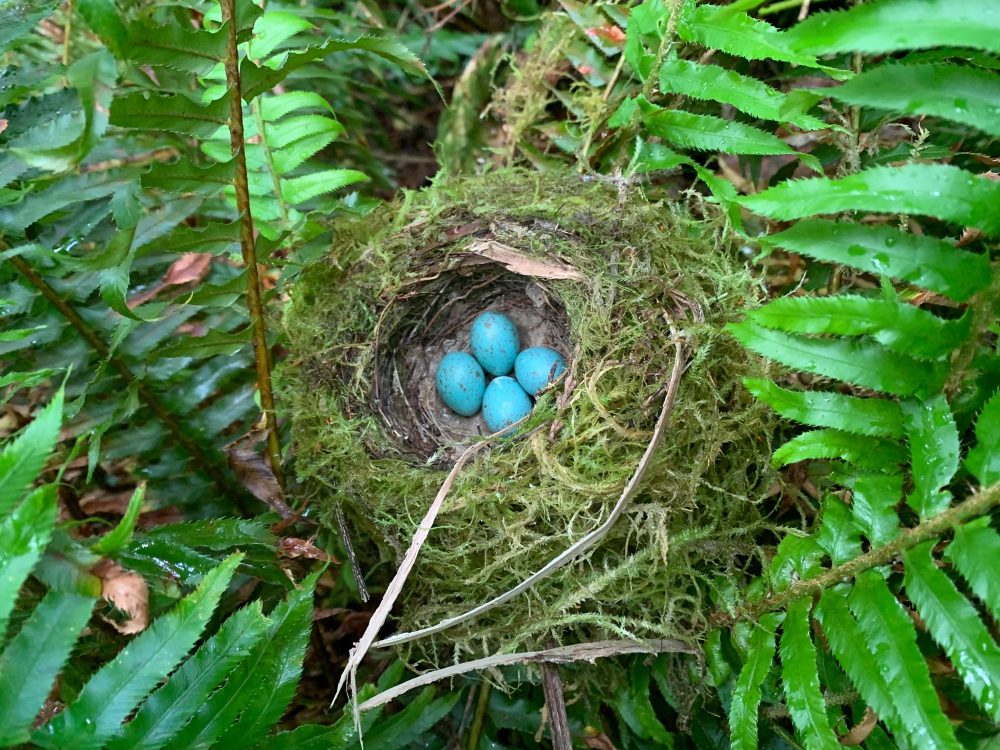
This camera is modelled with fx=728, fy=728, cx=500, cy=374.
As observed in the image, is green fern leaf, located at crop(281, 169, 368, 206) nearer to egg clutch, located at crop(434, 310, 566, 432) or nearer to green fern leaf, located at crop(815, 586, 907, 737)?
egg clutch, located at crop(434, 310, 566, 432)

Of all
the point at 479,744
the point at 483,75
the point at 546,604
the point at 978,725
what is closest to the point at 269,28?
the point at 483,75

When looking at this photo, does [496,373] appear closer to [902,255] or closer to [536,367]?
[536,367]

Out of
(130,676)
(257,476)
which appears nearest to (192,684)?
(130,676)

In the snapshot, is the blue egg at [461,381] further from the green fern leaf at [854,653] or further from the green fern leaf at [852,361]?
the green fern leaf at [854,653]

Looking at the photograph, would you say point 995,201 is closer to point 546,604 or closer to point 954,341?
point 954,341

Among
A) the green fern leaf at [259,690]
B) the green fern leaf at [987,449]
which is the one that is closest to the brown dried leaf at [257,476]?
the green fern leaf at [259,690]
